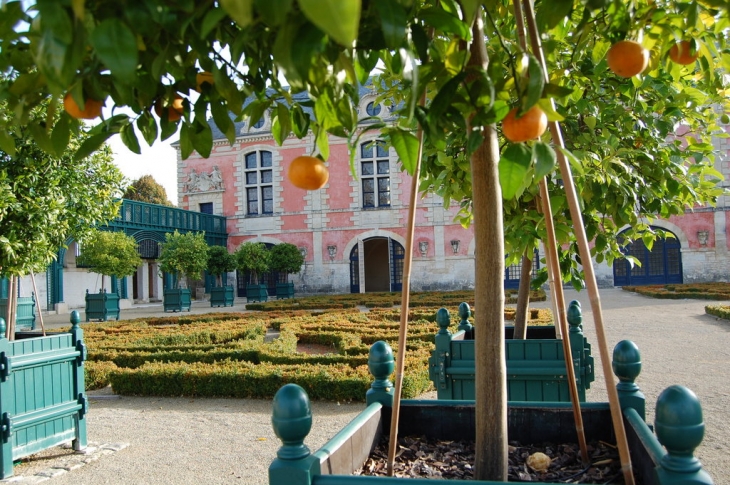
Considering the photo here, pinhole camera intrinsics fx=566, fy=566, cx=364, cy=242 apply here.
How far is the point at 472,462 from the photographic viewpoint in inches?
72.0

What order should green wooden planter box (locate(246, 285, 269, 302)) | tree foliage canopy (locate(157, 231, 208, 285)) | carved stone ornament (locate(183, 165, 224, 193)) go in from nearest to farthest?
tree foliage canopy (locate(157, 231, 208, 285))
green wooden planter box (locate(246, 285, 269, 302))
carved stone ornament (locate(183, 165, 224, 193))

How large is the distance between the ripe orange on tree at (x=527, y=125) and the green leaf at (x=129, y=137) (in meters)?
0.84

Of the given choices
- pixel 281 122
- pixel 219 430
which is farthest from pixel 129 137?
pixel 219 430

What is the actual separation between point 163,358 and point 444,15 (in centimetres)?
662

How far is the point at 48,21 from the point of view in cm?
68

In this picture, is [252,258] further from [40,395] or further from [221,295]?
[40,395]

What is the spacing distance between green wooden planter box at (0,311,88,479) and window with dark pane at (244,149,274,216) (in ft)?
71.1

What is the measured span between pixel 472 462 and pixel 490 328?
1.77ft

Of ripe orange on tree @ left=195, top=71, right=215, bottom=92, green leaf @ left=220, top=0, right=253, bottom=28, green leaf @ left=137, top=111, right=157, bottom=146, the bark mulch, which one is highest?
ripe orange on tree @ left=195, top=71, right=215, bottom=92

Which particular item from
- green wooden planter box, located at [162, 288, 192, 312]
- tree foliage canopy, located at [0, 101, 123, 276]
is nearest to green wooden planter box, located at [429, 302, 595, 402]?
tree foliage canopy, located at [0, 101, 123, 276]

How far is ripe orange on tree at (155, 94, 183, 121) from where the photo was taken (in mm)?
1314

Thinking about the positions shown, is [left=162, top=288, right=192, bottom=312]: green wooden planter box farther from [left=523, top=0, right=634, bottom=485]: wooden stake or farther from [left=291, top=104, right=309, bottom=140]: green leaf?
[left=523, top=0, right=634, bottom=485]: wooden stake

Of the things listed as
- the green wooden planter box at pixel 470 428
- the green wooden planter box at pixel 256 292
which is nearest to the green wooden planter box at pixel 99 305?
the green wooden planter box at pixel 256 292

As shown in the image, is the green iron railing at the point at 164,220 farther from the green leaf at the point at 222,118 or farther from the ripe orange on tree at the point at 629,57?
the ripe orange on tree at the point at 629,57
